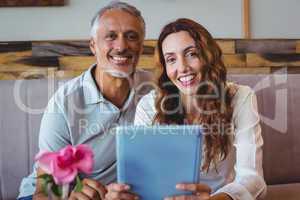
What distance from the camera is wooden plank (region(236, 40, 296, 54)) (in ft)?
4.34

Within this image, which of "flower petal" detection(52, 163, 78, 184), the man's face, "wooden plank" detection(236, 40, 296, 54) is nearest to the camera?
"flower petal" detection(52, 163, 78, 184)

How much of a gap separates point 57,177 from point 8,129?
53 centimetres

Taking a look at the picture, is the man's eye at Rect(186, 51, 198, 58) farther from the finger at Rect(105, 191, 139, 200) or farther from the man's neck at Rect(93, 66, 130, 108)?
the finger at Rect(105, 191, 139, 200)

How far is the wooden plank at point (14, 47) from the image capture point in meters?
1.22

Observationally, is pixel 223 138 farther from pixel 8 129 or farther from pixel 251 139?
pixel 8 129

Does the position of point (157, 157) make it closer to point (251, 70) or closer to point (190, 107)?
point (190, 107)

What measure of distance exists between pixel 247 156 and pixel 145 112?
0.28 m

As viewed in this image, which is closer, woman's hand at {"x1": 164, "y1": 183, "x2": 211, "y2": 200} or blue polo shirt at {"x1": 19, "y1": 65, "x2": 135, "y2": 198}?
woman's hand at {"x1": 164, "y1": 183, "x2": 211, "y2": 200}

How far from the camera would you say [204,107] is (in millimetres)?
1049

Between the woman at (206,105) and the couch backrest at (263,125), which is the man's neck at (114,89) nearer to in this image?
the woman at (206,105)

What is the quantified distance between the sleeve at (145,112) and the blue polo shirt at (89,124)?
0.02 meters

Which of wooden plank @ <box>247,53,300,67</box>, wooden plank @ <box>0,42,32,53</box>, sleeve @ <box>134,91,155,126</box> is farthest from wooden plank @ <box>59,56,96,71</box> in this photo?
wooden plank @ <box>247,53,300,67</box>

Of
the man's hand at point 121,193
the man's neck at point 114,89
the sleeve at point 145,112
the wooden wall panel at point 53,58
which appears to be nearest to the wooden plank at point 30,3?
the wooden wall panel at point 53,58

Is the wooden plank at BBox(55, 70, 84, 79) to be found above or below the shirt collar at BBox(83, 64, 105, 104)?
above
